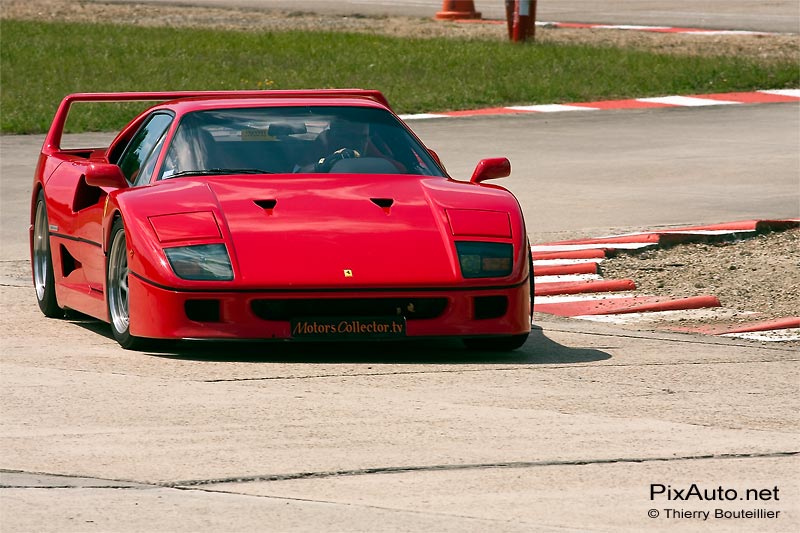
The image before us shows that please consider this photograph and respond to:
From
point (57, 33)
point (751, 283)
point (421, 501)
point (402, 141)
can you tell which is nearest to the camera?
point (421, 501)

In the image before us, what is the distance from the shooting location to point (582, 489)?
17.1ft

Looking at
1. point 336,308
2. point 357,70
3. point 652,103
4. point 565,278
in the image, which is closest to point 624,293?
point 565,278

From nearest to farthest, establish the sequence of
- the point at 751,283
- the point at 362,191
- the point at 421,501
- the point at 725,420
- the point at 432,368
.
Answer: the point at 421,501 < the point at 725,420 < the point at 432,368 < the point at 362,191 < the point at 751,283

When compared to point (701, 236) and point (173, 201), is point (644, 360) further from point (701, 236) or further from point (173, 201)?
point (701, 236)

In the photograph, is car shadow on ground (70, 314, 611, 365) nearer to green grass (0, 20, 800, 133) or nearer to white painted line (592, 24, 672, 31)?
green grass (0, 20, 800, 133)

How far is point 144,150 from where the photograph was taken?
28.7 feet

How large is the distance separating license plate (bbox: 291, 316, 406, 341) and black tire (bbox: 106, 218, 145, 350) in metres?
0.86

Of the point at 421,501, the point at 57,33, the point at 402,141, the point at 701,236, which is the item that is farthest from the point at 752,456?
the point at 57,33

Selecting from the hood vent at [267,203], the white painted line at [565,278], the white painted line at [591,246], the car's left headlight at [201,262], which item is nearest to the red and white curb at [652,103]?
the white painted line at [591,246]

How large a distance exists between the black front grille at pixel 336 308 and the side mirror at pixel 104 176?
4.02 ft

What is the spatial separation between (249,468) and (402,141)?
3542mm

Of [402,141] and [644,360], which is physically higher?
[402,141]

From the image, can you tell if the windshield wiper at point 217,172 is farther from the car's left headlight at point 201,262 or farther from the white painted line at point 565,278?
the white painted line at point 565,278

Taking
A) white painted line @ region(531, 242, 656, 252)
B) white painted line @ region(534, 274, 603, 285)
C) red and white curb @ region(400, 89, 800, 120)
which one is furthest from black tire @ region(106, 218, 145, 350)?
red and white curb @ region(400, 89, 800, 120)
